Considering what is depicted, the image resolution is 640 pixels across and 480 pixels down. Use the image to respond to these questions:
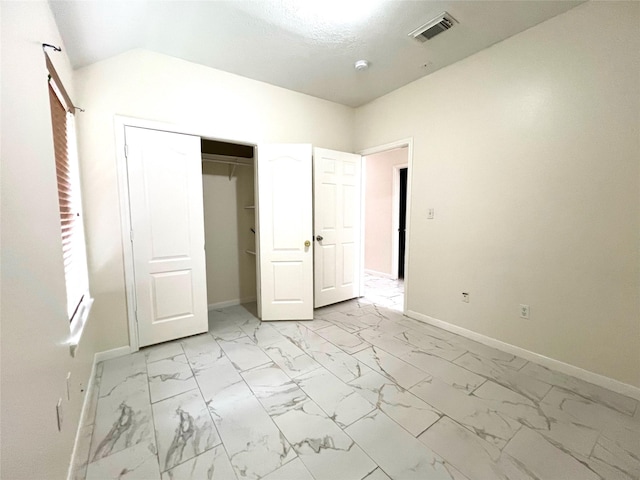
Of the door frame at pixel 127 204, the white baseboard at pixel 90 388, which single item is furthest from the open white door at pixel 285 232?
the white baseboard at pixel 90 388

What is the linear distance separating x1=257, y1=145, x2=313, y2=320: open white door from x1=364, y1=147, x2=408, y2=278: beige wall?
2.58m

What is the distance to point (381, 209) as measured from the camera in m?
5.33

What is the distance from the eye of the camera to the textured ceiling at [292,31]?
1854 mm

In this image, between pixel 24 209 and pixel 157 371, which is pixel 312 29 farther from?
pixel 157 371

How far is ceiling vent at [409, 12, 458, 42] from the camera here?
79.6 inches

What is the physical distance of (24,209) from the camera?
1.03 metres

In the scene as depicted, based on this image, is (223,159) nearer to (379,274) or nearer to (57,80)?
(57,80)

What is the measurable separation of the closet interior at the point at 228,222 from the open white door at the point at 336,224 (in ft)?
3.26

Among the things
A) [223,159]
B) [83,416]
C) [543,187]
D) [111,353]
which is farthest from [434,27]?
[111,353]

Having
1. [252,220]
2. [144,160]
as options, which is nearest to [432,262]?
[252,220]

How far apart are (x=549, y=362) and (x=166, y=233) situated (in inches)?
142

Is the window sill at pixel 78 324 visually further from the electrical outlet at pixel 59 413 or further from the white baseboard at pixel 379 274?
the white baseboard at pixel 379 274

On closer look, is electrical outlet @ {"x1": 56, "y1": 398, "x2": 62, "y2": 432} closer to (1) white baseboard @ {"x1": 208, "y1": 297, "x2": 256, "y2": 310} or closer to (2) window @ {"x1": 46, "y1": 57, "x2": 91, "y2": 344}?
(2) window @ {"x1": 46, "y1": 57, "x2": 91, "y2": 344}

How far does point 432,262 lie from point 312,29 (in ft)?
8.39
